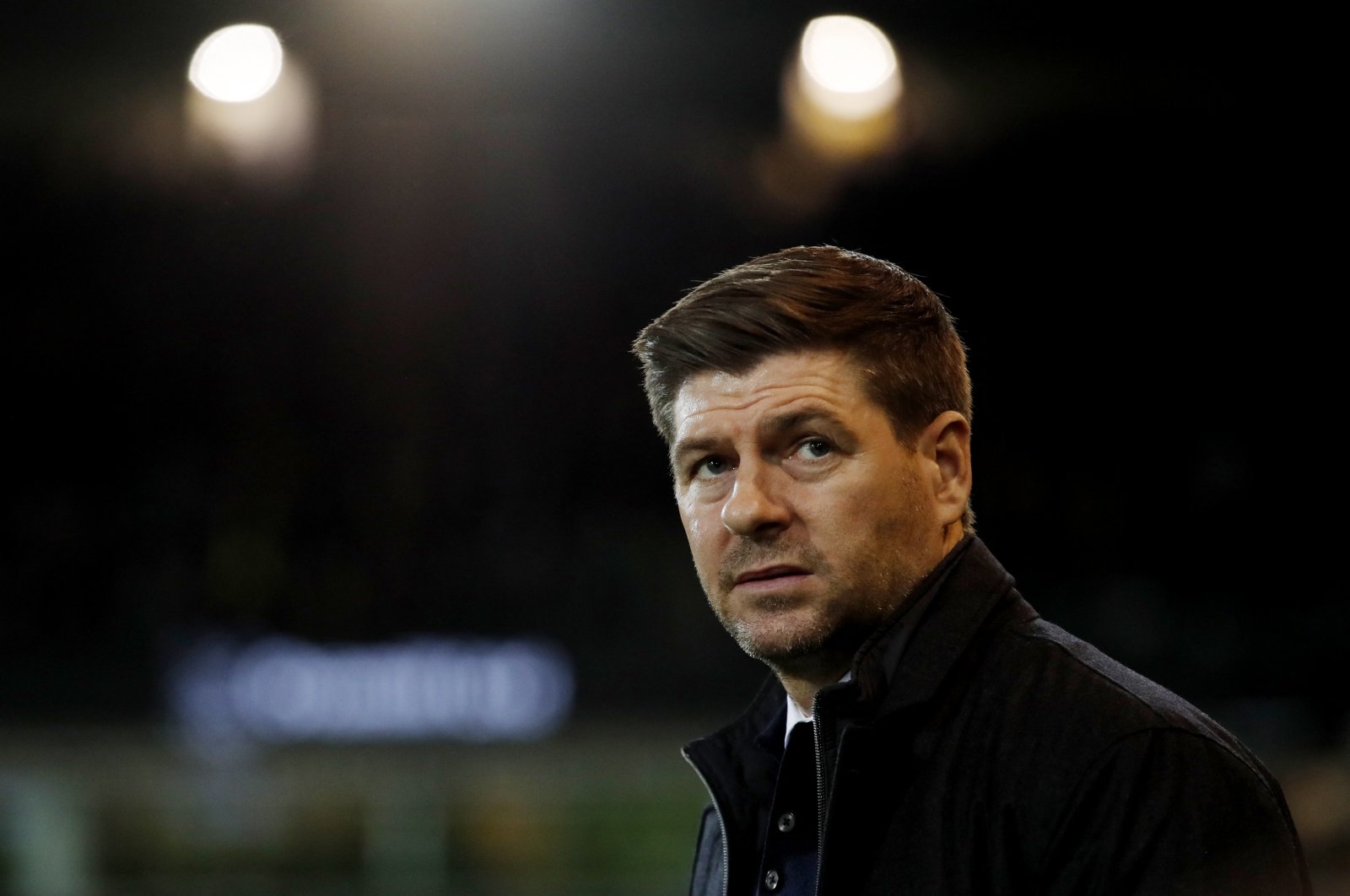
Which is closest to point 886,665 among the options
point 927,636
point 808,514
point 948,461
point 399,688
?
point 927,636

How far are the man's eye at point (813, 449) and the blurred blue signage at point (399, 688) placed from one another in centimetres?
872

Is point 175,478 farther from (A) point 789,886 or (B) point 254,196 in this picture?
(A) point 789,886

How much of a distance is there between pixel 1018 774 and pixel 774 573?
318 millimetres

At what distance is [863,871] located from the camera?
1.25m

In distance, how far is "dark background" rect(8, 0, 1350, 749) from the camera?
23.7 feet

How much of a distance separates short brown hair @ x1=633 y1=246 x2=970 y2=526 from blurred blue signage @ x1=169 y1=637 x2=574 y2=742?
8.65m

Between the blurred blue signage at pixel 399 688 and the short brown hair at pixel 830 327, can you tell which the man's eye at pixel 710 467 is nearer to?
the short brown hair at pixel 830 327

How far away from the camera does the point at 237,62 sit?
3.98 m

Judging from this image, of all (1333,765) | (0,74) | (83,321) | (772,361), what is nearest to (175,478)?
(83,321)

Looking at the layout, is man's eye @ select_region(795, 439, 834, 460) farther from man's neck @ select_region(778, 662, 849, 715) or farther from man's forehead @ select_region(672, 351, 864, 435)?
man's neck @ select_region(778, 662, 849, 715)

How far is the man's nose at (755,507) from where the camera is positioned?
1.39 meters

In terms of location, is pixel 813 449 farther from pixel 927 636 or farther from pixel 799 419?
pixel 927 636

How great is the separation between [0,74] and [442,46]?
56.5 inches

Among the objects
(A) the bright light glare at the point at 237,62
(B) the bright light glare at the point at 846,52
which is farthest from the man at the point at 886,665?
(B) the bright light glare at the point at 846,52
